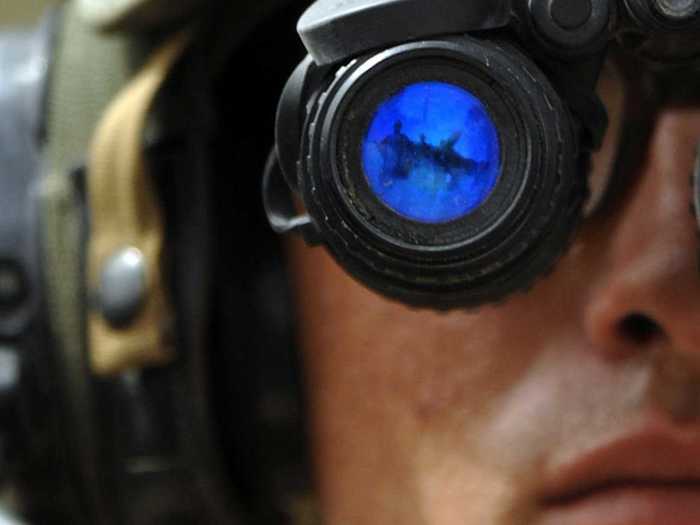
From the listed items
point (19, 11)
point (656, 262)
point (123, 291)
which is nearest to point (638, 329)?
point (656, 262)

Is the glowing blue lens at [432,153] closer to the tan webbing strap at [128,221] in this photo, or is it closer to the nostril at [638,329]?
the nostril at [638,329]

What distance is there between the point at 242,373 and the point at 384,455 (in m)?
0.10

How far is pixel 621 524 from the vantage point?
2.08 feet

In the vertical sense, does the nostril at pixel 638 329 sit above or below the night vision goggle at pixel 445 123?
below

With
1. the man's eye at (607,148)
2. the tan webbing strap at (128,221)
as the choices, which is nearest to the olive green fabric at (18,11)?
the tan webbing strap at (128,221)

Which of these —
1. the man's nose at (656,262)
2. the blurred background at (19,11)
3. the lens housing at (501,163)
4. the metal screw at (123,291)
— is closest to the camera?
the lens housing at (501,163)

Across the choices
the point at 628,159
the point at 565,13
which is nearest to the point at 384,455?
the point at 628,159

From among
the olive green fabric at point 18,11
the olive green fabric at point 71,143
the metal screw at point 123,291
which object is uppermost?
the olive green fabric at point 18,11

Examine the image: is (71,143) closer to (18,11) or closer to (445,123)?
(445,123)

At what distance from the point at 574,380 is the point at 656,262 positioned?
2.9 inches

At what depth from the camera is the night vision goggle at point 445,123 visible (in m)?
0.49

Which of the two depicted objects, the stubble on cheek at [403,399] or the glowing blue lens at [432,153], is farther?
the stubble on cheek at [403,399]

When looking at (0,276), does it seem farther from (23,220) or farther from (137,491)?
(137,491)

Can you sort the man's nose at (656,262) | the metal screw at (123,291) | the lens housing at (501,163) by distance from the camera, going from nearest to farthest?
the lens housing at (501,163)
the man's nose at (656,262)
the metal screw at (123,291)
